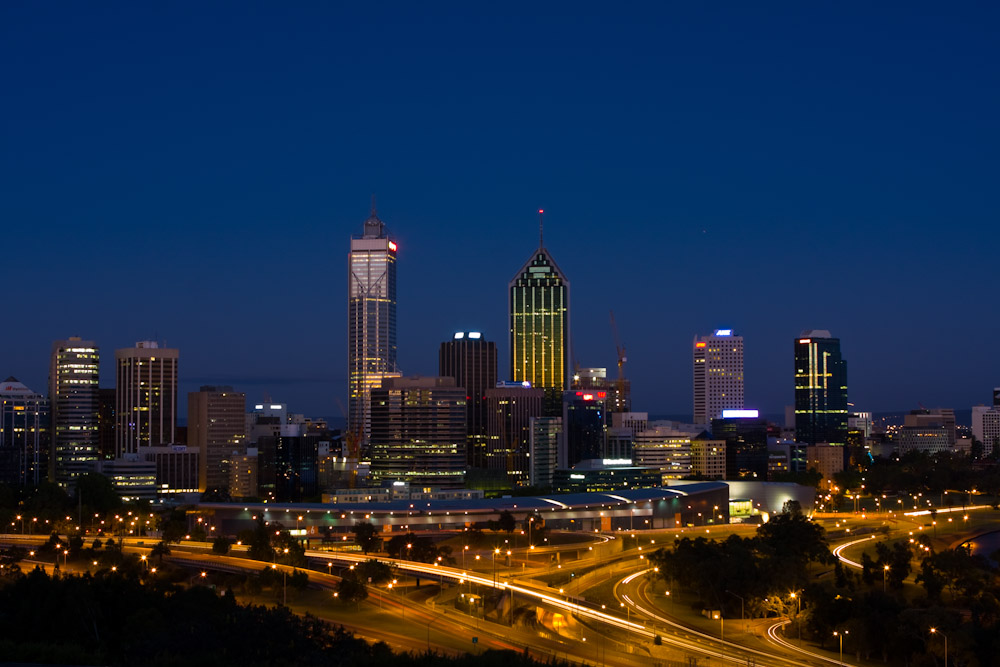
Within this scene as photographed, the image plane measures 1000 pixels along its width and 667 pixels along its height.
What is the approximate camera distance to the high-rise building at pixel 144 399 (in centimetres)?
14988

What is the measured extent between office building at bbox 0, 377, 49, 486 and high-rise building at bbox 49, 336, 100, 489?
1.72 metres

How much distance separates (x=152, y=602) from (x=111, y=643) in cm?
442

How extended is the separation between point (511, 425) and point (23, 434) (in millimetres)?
66326

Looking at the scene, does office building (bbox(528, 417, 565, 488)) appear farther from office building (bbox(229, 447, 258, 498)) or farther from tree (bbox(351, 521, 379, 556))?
tree (bbox(351, 521, 379, 556))

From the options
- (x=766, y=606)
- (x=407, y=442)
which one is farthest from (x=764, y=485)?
(x=766, y=606)

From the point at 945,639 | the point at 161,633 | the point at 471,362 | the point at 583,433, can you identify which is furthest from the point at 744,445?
the point at 161,633

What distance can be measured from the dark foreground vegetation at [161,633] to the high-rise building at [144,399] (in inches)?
4293

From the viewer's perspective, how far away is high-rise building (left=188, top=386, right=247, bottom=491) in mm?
150750

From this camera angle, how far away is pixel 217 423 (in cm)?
15275

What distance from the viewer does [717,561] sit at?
173 feet

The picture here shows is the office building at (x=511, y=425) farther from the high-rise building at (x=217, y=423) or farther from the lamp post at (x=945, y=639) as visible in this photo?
the lamp post at (x=945, y=639)

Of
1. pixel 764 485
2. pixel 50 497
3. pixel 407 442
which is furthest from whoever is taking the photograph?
pixel 407 442

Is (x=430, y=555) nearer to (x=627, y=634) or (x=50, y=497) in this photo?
(x=627, y=634)

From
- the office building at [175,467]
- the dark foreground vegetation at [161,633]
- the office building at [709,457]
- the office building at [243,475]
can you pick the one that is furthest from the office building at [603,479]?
the dark foreground vegetation at [161,633]
